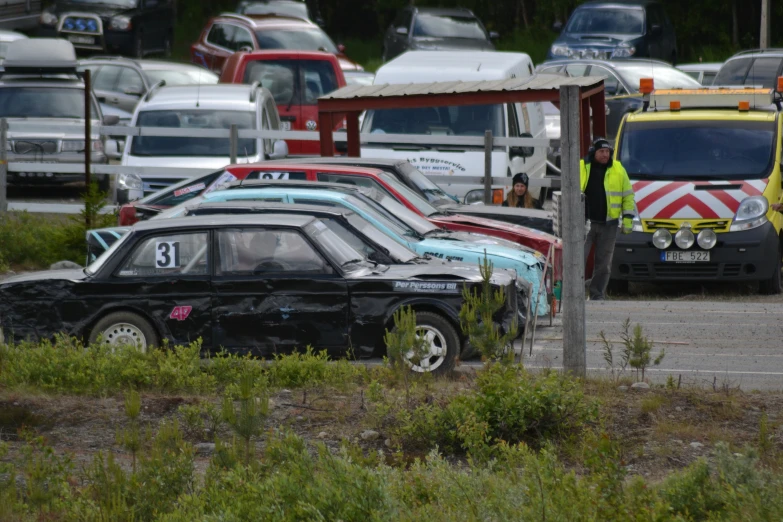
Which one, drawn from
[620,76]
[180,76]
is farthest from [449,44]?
[620,76]

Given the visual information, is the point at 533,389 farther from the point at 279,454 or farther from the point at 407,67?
the point at 407,67

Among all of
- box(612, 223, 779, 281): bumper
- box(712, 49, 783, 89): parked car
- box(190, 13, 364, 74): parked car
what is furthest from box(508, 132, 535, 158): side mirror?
box(190, 13, 364, 74): parked car

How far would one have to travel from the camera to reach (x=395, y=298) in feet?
32.3

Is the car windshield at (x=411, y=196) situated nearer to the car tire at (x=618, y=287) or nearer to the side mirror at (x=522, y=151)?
the car tire at (x=618, y=287)

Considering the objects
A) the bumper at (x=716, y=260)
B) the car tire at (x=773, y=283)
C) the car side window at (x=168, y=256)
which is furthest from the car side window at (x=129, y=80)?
the car side window at (x=168, y=256)

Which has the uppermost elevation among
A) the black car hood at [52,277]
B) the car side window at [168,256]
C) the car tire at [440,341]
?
the car side window at [168,256]

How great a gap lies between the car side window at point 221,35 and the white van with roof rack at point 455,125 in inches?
427

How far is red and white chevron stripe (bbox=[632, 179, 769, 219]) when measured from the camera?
572 inches

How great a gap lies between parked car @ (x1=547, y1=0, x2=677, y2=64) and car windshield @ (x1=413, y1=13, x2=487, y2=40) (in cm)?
231

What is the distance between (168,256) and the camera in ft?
33.7

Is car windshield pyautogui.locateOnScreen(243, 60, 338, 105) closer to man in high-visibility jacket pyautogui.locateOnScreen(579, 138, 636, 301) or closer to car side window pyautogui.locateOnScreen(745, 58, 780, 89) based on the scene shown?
car side window pyautogui.locateOnScreen(745, 58, 780, 89)

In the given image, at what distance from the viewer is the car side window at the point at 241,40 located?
28.4m

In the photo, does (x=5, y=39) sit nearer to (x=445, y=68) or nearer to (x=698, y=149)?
(x=445, y=68)

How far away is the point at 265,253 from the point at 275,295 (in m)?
0.39
